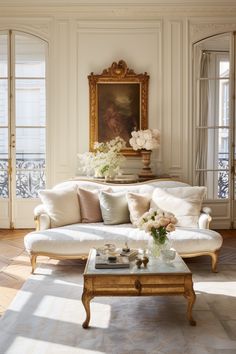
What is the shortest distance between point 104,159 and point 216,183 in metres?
2.02

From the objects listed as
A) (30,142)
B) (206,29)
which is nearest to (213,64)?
(206,29)

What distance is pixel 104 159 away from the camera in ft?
22.0

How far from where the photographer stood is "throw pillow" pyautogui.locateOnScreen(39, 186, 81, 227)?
5.42m

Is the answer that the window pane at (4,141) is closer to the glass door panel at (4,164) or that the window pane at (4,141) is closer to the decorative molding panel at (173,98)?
the glass door panel at (4,164)

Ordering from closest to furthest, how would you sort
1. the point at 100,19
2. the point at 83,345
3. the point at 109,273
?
the point at 83,345, the point at 109,273, the point at 100,19

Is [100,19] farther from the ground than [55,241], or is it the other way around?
[100,19]

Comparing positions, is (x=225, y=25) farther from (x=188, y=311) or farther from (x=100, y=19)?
(x=188, y=311)

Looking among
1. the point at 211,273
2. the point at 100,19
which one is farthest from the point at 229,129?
the point at 211,273

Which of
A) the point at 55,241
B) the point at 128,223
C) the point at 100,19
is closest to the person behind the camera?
the point at 55,241

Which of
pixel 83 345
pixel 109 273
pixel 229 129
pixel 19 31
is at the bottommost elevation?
pixel 83 345

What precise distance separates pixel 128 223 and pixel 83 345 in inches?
96.8

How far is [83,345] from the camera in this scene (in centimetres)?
318

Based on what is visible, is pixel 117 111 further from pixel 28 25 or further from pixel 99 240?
pixel 99 240

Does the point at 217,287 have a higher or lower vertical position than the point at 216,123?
lower
